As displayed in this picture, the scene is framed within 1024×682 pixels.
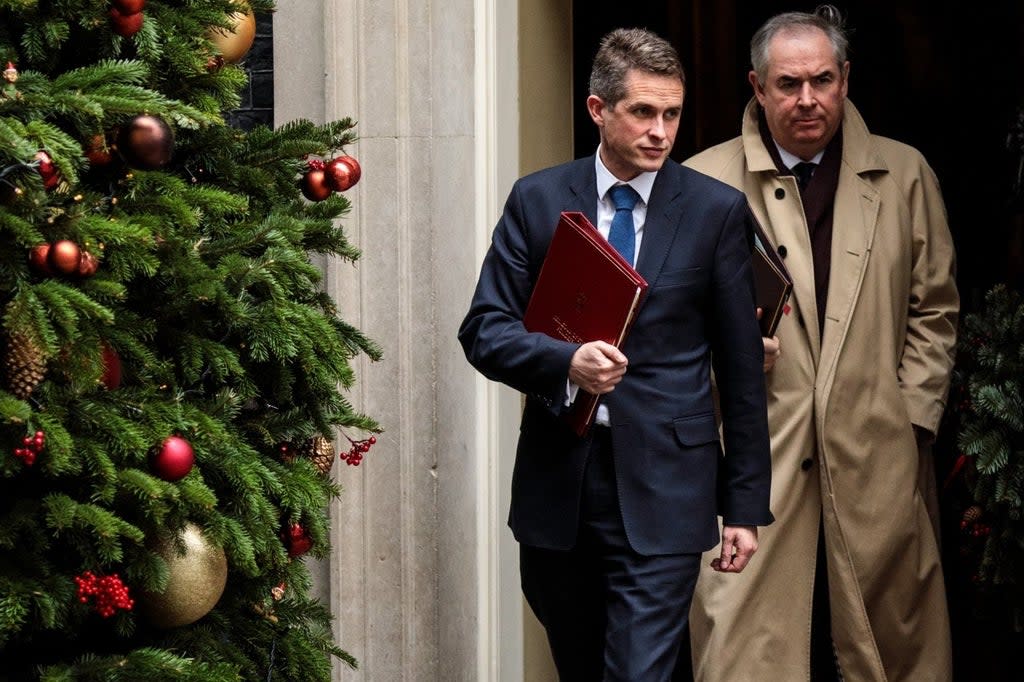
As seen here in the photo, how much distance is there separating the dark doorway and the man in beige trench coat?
1.27m

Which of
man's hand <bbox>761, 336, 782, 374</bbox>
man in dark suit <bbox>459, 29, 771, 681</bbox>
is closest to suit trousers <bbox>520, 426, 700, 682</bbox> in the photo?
man in dark suit <bbox>459, 29, 771, 681</bbox>

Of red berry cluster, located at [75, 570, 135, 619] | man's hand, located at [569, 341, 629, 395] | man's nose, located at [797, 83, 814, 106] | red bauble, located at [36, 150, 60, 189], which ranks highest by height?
man's nose, located at [797, 83, 814, 106]

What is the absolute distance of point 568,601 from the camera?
4207 mm

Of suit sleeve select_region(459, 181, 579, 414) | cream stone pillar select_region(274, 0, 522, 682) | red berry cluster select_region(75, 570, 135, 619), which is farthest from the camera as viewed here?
cream stone pillar select_region(274, 0, 522, 682)

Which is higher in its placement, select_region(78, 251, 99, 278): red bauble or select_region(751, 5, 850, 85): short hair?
select_region(751, 5, 850, 85): short hair

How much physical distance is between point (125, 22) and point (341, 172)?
72 centimetres

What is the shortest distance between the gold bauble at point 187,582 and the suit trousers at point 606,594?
0.93 metres

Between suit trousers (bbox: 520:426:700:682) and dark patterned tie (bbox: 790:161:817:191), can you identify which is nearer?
suit trousers (bbox: 520:426:700:682)

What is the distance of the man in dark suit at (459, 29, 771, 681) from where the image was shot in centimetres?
409

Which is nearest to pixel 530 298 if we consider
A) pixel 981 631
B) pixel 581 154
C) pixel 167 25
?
pixel 167 25

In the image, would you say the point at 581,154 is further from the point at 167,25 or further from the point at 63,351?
the point at 63,351

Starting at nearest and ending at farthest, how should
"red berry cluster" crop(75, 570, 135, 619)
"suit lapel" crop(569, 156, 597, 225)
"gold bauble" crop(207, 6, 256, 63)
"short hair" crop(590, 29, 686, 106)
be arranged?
"red berry cluster" crop(75, 570, 135, 619) → "gold bauble" crop(207, 6, 256, 63) → "short hair" crop(590, 29, 686, 106) → "suit lapel" crop(569, 156, 597, 225)

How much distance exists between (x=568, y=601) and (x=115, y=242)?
1.51 metres

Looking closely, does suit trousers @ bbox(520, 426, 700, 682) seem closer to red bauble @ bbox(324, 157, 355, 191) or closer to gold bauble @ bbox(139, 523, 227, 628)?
red bauble @ bbox(324, 157, 355, 191)
